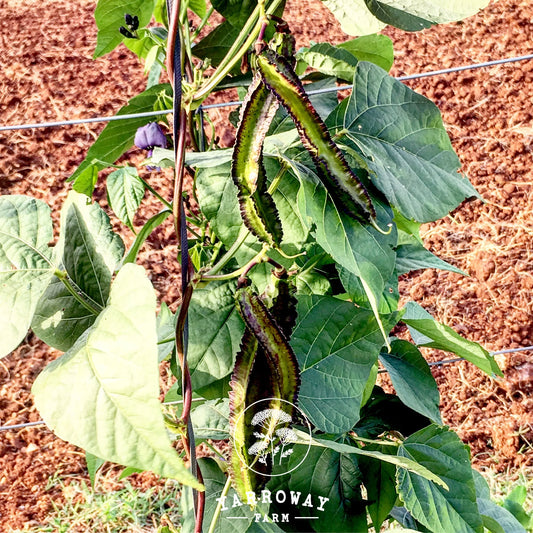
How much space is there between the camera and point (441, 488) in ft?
2.74

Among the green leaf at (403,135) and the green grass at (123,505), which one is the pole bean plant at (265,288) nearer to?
the green leaf at (403,135)

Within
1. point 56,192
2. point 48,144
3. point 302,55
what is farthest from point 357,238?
point 48,144

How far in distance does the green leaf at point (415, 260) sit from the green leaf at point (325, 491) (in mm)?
276

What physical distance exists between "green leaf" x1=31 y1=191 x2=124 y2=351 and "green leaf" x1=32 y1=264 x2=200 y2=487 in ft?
0.52

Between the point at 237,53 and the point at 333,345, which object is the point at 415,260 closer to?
the point at 333,345

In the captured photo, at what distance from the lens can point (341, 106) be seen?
0.77m

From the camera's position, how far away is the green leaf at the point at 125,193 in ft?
3.22

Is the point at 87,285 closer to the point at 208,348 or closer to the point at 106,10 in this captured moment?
the point at 208,348

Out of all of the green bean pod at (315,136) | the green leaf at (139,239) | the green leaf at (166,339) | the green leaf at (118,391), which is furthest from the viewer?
the green leaf at (166,339)

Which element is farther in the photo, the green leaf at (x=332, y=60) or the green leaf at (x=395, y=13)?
the green leaf at (x=332, y=60)

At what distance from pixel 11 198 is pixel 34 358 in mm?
1719

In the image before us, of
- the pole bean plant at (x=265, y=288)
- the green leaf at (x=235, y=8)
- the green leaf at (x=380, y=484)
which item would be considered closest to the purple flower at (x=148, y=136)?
the pole bean plant at (x=265, y=288)

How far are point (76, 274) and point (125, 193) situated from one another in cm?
34

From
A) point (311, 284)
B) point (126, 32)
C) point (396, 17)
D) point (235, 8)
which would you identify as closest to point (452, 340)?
point (311, 284)
